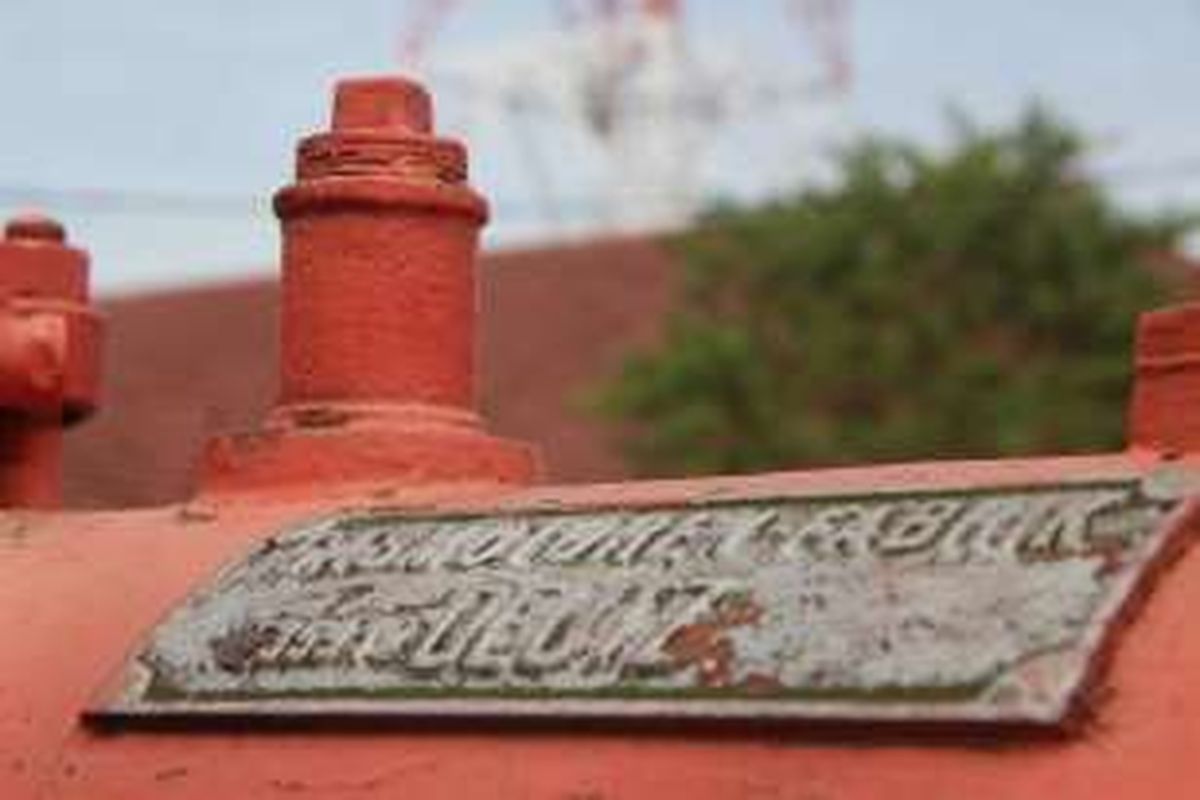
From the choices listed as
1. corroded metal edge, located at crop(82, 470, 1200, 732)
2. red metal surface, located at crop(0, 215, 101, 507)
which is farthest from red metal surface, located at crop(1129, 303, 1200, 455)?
red metal surface, located at crop(0, 215, 101, 507)

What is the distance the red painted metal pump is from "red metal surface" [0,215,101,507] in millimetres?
480

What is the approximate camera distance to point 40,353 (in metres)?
5.56

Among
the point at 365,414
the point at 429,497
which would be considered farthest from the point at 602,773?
the point at 365,414

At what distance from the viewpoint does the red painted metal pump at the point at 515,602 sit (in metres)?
3.23

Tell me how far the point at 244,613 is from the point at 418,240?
3.78 feet

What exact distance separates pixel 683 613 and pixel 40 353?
2291mm

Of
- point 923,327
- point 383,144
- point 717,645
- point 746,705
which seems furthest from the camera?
point 923,327

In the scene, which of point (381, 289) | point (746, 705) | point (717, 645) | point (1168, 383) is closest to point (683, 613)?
point (717, 645)

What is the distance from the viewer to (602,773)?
137 inches

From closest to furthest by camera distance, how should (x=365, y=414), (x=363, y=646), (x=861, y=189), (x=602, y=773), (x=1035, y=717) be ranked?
(x=1035, y=717)
(x=602, y=773)
(x=363, y=646)
(x=365, y=414)
(x=861, y=189)

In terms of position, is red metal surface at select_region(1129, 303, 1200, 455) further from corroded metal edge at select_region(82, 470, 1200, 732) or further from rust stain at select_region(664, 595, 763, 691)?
rust stain at select_region(664, 595, 763, 691)

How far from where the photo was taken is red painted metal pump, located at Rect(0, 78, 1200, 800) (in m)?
3.23

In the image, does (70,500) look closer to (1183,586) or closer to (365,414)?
(365,414)

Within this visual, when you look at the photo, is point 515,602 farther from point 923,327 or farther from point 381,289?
point 923,327
